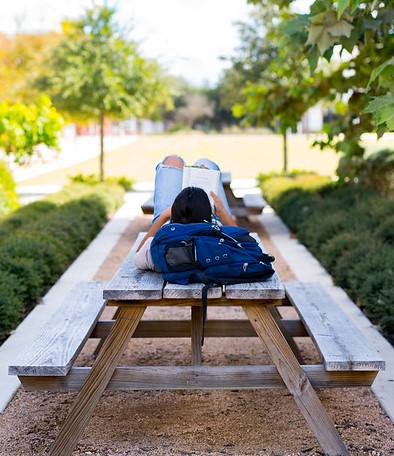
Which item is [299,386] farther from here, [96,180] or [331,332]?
[96,180]

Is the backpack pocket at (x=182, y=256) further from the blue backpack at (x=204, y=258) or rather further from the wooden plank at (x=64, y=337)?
the wooden plank at (x=64, y=337)

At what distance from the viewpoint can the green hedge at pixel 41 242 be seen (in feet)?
19.8

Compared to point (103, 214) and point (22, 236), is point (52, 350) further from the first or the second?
point (103, 214)

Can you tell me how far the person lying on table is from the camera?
3.66 meters

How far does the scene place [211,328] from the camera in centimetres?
461

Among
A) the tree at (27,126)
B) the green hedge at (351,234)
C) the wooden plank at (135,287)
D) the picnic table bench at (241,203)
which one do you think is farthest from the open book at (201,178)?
the tree at (27,126)

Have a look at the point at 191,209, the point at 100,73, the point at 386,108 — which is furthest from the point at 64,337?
the point at 100,73

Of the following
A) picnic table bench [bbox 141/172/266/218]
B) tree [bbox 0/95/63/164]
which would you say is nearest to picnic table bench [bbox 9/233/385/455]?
picnic table bench [bbox 141/172/266/218]

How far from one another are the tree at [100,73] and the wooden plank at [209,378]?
13.0m

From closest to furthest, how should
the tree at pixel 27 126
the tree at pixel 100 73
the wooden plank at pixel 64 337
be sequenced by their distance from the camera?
1. the wooden plank at pixel 64 337
2. the tree at pixel 27 126
3. the tree at pixel 100 73

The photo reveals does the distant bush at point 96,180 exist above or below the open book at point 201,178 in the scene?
below

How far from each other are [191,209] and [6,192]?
8558mm

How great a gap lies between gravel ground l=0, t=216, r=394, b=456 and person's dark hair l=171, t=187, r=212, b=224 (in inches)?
41.9

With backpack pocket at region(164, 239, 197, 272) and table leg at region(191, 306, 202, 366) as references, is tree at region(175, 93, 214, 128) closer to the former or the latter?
table leg at region(191, 306, 202, 366)
